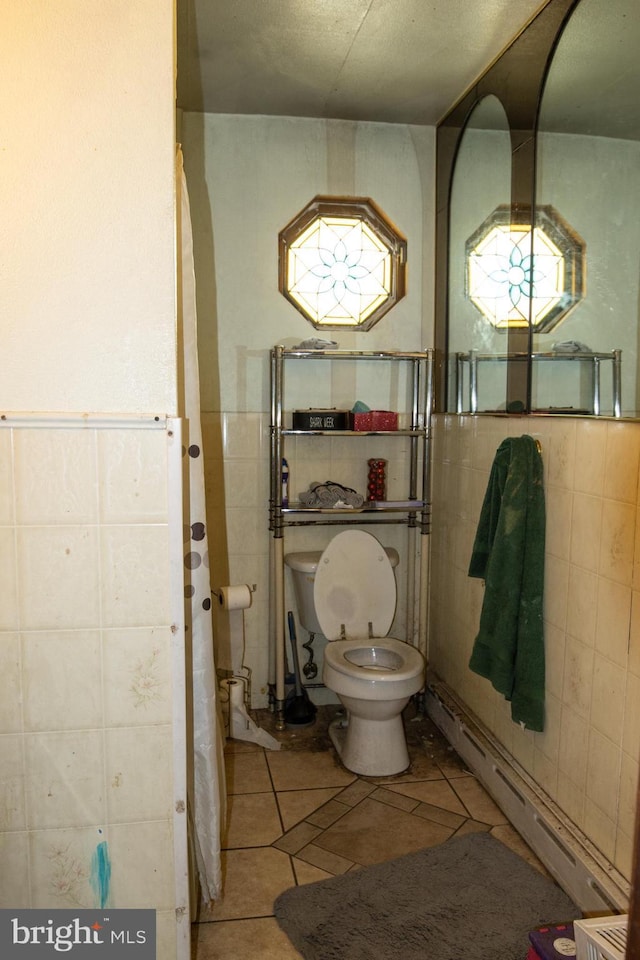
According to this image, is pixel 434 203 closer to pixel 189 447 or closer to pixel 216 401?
pixel 216 401

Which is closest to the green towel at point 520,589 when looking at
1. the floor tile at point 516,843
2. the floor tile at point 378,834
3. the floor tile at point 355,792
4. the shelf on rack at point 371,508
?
the floor tile at point 516,843

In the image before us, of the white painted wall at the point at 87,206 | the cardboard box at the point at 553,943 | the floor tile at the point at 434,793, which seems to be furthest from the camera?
the floor tile at the point at 434,793

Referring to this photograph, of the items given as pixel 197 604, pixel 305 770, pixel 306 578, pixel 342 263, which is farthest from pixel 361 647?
pixel 342 263

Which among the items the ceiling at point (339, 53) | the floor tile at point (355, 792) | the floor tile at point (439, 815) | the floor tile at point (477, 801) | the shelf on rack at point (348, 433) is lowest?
the floor tile at point (355, 792)

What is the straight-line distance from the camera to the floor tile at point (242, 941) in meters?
1.78

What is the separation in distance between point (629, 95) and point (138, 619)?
2112 millimetres

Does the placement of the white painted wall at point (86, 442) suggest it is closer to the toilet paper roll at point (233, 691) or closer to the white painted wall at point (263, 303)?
the toilet paper roll at point (233, 691)

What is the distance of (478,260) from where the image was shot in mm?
2789

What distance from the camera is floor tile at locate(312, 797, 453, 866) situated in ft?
7.26

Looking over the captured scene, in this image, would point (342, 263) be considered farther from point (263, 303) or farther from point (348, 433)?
point (348, 433)

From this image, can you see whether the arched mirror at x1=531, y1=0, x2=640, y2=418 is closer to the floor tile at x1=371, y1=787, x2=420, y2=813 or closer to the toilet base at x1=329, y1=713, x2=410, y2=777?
the toilet base at x1=329, y1=713, x2=410, y2=777

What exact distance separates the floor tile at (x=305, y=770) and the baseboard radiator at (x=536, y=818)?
48cm

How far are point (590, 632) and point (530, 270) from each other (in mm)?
1199

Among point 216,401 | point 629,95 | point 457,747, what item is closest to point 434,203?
point 629,95
